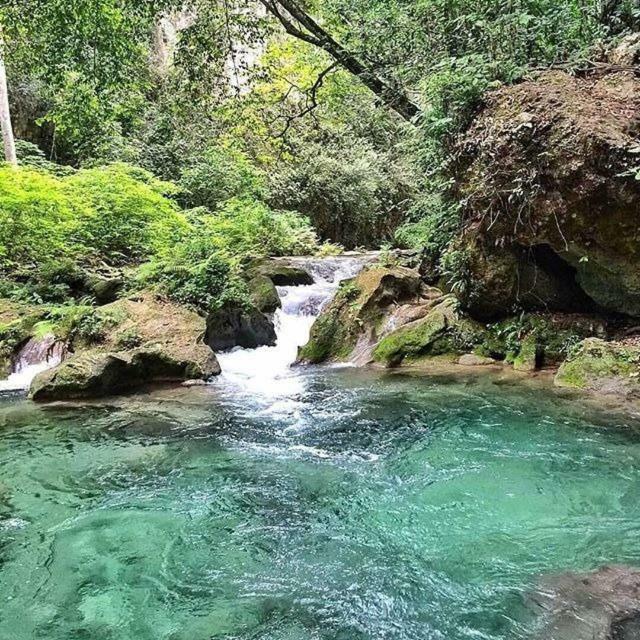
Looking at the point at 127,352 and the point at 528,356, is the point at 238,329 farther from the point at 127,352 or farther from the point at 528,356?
the point at 528,356

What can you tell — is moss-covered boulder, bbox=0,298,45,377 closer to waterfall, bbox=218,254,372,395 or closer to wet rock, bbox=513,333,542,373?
waterfall, bbox=218,254,372,395

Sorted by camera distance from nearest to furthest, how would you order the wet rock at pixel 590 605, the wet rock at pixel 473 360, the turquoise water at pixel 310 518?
the wet rock at pixel 590 605, the turquoise water at pixel 310 518, the wet rock at pixel 473 360

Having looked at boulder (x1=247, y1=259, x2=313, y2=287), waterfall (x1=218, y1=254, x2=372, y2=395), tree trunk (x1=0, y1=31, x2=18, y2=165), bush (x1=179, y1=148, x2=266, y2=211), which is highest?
tree trunk (x1=0, y1=31, x2=18, y2=165)

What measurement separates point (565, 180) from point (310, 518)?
5510 millimetres

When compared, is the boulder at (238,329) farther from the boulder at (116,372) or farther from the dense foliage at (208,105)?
the boulder at (116,372)

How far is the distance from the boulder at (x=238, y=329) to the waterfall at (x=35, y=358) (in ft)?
A: 9.10

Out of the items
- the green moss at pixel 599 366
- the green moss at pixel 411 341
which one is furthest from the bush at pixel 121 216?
the green moss at pixel 599 366

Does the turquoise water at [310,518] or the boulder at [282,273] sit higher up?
the boulder at [282,273]

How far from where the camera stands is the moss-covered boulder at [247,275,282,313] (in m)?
12.3

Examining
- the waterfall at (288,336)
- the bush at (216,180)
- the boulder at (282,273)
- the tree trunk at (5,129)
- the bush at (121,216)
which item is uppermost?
the tree trunk at (5,129)

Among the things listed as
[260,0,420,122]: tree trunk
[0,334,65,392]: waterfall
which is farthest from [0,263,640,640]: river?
[260,0,420,122]: tree trunk

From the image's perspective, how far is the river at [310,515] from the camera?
3.11 m

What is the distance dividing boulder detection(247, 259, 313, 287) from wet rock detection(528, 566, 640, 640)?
10625mm

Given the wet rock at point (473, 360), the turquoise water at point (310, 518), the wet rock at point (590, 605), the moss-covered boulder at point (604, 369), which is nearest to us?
the wet rock at point (590, 605)
